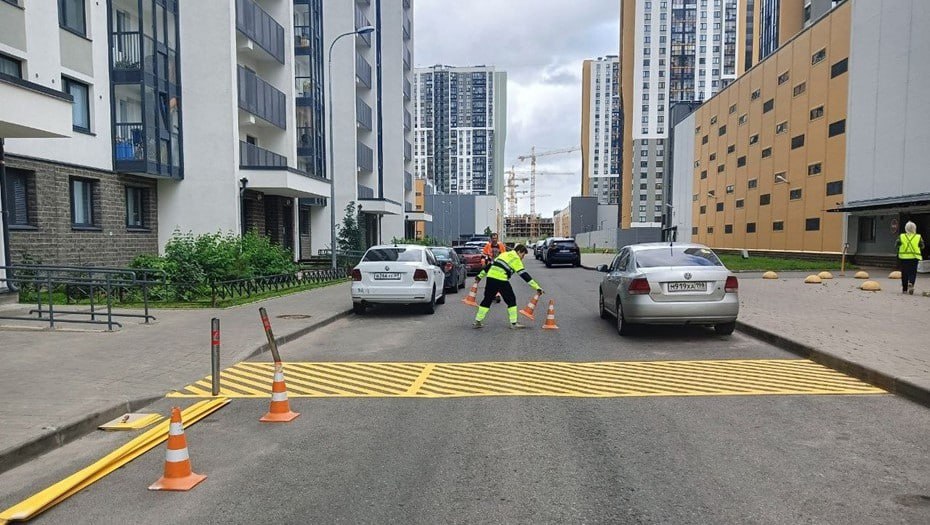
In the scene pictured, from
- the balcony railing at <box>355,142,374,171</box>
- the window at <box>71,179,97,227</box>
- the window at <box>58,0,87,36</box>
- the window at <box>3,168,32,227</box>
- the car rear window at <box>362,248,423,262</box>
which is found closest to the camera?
the car rear window at <box>362,248,423,262</box>

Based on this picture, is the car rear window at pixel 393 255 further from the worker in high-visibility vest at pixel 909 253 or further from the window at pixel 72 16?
the worker in high-visibility vest at pixel 909 253

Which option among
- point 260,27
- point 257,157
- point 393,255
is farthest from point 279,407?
point 260,27

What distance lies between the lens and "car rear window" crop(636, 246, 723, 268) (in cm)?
1006

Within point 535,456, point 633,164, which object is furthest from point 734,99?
point 633,164

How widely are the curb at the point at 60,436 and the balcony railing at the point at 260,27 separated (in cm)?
2130

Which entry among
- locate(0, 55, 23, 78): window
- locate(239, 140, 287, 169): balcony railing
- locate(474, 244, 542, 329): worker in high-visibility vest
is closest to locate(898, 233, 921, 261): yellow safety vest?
locate(474, 244, 542, 329): worker in high-visibility vest

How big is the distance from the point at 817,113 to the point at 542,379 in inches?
1330

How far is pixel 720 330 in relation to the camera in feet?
34.1

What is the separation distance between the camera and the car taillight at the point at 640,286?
9695mm

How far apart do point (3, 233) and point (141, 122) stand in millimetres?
7621

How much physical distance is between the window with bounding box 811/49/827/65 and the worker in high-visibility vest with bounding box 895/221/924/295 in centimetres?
1954

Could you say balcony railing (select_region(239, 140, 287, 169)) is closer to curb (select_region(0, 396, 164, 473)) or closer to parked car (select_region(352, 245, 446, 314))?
parked car (select_region(352, 245, 446, 314))

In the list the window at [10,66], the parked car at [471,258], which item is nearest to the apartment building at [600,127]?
the parked car at [471,258]

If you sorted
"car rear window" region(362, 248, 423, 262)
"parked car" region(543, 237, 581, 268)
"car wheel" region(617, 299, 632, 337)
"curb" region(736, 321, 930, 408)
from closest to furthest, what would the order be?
1. "curb" region(736, 321, 930, 408)
2. "car wheel" region(617, 299, 632, 337)
3. "car rear window" region(362, 248, 423, 262)
4. "parked car" region(543, 237, 581, 268)
